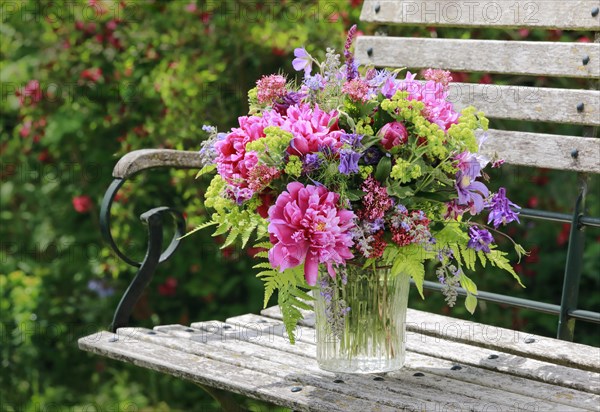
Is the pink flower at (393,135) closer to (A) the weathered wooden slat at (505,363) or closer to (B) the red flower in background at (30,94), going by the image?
(A) the weathered wooden slat at (505,363)

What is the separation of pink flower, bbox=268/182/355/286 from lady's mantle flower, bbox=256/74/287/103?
0.76 ft

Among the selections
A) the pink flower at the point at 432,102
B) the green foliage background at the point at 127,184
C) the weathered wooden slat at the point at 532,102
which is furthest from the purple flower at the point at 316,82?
the green foliage background at the point at 127,184

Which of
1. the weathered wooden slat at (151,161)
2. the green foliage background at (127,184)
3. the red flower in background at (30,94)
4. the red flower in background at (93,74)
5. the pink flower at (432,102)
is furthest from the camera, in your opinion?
the red flower in background at (30,94)

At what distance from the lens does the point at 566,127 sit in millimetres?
3750

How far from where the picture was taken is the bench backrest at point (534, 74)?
2.50m

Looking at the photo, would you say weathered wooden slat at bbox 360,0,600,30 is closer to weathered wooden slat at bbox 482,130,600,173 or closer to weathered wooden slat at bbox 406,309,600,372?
weathered wooden slat at bbox 482,130,600,173

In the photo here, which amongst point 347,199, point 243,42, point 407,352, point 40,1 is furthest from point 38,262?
point 347,199

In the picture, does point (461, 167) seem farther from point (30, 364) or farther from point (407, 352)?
point (30, 364)

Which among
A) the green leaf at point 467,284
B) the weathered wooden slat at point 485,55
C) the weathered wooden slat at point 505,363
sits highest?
the weathered wooden slat at point 485,55

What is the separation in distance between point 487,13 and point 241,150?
0.98 meters

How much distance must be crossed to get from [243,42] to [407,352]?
73.0 inches

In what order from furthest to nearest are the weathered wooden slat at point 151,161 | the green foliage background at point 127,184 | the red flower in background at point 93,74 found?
the red flower in background at point 93,74 < the green foliage background at point 127,184 < the weathered wooden slat at point 151,161

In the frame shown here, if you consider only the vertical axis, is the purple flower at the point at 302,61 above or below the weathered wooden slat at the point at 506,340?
above

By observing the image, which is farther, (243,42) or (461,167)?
(243,42)
